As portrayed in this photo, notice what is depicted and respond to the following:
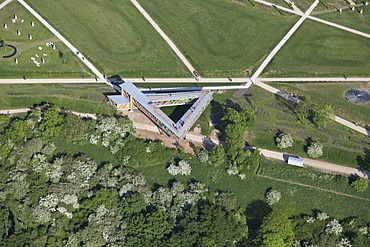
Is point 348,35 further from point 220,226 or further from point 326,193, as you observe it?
point 220,226

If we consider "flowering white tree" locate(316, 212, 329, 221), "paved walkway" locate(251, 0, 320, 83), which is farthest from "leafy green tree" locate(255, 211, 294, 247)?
"paved walkway" locate(251, 0, 320, 83)

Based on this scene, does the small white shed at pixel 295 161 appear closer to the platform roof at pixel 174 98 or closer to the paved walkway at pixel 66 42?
the platform roof at pixel 174 98

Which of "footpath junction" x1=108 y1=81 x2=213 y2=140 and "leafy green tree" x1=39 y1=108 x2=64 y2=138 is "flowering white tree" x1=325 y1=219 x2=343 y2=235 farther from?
"leafy green tree" x1=39 y1=108 x2=64 y2=138

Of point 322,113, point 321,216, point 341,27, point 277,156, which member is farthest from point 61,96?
point 341,27

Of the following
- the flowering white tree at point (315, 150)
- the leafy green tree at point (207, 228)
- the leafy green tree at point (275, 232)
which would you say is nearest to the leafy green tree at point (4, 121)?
the leafy green tree at point (207, 228)

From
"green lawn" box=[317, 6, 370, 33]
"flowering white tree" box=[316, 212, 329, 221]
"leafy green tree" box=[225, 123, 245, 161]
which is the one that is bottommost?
"flowering white tree" box=[316, 212, 329, 221]

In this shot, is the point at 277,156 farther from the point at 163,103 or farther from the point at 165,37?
the point at 165,37
